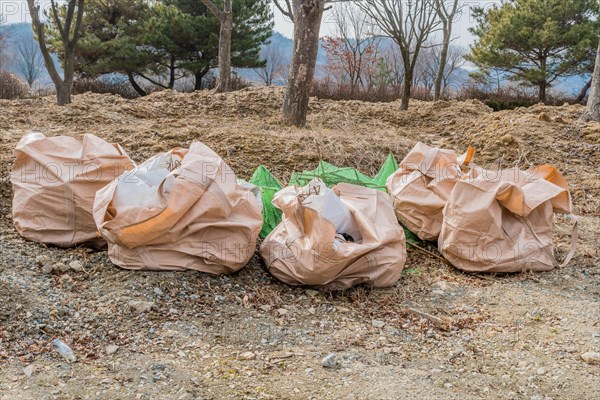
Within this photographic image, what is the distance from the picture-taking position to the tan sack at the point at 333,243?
288 cm

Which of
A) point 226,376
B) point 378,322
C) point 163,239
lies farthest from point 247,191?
point 226,376

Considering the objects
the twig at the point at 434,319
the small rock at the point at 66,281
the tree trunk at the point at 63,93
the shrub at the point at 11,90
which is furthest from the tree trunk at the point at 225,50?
the twig at the point at 434,319

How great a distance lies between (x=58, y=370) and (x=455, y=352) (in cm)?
158

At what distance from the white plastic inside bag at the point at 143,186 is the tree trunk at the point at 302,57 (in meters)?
3.94

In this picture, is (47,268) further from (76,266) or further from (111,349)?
(111,349)

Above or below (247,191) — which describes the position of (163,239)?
below

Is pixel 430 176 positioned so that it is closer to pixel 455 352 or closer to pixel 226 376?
pixel 455 352

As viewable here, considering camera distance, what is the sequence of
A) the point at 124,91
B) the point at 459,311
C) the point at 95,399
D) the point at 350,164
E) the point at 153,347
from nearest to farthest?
1. the point at 95,399
2. the point at 153,347
3. the point at 459,311
4. the point at 350,164
5. the point at 124,91

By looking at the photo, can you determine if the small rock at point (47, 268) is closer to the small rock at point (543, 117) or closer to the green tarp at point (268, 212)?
the green tarp at point (268, 212)

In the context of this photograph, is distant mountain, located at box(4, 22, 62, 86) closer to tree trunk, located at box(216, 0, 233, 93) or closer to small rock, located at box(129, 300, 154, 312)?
tree trunk, located at box(216, 0, 233, 93)

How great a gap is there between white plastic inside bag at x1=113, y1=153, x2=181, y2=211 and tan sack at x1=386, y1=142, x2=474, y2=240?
1.53 metres

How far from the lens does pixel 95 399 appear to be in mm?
1950

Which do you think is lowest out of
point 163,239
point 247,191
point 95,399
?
point 95,399

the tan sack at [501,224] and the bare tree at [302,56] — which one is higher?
the bare tree at [302,56]
